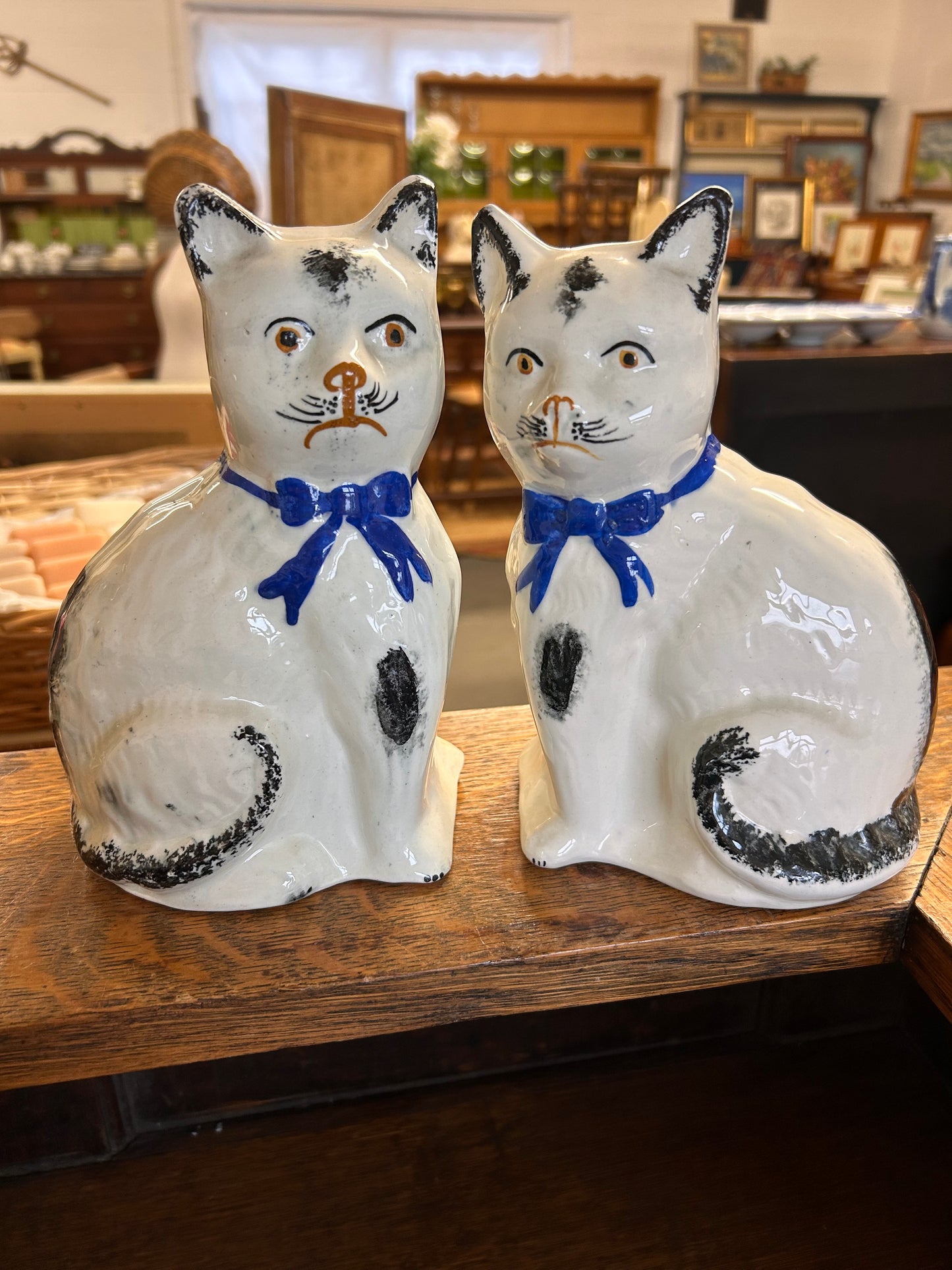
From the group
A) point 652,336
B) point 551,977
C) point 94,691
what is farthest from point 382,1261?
point 652,336

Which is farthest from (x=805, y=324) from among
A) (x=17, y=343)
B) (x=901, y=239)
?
(x=17, y=343)

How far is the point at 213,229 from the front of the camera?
2.31ft

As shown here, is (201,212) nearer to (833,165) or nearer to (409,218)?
(409,218)

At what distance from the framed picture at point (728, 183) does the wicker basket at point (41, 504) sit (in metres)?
4.23

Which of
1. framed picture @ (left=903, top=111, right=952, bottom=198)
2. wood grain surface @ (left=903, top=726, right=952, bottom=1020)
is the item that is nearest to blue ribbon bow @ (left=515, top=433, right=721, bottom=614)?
wood grain surface @ (left=903, top=726, right=952, bottom=1020)

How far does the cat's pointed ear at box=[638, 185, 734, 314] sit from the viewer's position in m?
0.71

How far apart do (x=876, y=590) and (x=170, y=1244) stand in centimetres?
87

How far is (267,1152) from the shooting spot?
981mm

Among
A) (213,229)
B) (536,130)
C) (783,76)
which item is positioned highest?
(783,76)

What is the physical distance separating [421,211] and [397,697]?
0.38 m

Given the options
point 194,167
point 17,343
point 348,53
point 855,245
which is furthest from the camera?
point 348,53

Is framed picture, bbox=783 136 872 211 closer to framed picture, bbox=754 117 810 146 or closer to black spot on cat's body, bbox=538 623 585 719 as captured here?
framed picture, bbox=754 117 810 146

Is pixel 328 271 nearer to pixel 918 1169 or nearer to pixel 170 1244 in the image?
pixel 170 1244

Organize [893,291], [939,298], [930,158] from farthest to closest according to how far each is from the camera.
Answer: [930,158] < [893,291] < [939,298]
